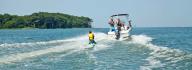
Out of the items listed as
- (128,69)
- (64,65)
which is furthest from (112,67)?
(64,65)

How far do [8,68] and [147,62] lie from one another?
6.56 metres

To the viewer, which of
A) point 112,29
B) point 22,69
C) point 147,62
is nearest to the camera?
point 22,69

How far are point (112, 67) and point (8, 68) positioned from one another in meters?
4.34

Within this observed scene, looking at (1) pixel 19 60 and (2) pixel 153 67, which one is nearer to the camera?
(2) pixel 153 67

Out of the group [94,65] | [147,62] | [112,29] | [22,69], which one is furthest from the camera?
[112,29]

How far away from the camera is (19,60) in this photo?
2236cm

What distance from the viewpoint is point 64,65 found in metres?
20.7

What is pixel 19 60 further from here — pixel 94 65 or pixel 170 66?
pixel 170 66

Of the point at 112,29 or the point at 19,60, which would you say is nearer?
the point at 19,60

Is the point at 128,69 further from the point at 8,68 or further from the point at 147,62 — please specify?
the point at 8,68

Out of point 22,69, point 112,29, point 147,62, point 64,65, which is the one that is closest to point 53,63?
point 64,65

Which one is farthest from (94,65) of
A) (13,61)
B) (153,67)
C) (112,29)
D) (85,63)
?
(112,29)

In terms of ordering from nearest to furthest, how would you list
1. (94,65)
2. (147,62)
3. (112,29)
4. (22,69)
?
(22,69), (94,65), (147,62), (112,29)

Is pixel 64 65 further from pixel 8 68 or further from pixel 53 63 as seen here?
pixel 8 68
